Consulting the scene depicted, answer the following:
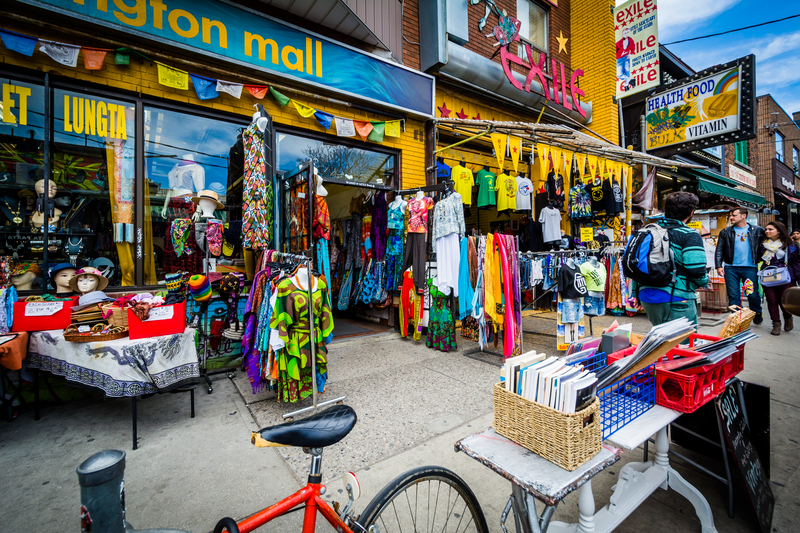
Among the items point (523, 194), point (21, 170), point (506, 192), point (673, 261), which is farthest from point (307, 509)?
point (523, 194)

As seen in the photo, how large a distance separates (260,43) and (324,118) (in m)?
1.21

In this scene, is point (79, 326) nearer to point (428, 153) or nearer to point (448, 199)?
point (448, 199)

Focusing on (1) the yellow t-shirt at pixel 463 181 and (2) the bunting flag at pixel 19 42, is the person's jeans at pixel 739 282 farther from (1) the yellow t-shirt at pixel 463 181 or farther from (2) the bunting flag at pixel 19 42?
(2) the bunting flag at pixel 19 42

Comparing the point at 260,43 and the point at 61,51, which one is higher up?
the point at 260,43

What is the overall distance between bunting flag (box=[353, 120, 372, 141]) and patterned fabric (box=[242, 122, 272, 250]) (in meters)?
1.81

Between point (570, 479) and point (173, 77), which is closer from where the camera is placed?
point (570, 479)

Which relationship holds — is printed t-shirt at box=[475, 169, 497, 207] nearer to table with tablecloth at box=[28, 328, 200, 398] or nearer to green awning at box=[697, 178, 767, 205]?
table with tablecloth at box=[28, 328, 200, 398]

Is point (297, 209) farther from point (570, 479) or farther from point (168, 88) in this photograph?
point (570, 479)

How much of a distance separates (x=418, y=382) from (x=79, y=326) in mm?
3363

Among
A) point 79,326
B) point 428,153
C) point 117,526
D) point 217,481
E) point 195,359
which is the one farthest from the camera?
point 428,153

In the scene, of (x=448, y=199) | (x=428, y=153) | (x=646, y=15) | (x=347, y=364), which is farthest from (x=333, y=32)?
(x=646, y=15)

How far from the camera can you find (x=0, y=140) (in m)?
3.64

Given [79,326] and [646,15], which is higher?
[646,15]

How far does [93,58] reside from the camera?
12.5ft
